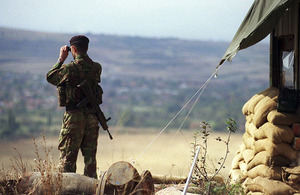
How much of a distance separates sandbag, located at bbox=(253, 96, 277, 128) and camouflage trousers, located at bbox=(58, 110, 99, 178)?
2.49 meters

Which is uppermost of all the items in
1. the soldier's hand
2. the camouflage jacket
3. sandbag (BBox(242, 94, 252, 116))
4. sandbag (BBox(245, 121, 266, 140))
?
the soldier's hand

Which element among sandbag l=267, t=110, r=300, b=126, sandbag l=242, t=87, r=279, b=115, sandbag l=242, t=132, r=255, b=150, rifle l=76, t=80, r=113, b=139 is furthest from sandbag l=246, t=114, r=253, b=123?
rifle l=76, t=80, r=113, b=139

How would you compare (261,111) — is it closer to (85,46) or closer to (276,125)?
(276,125)

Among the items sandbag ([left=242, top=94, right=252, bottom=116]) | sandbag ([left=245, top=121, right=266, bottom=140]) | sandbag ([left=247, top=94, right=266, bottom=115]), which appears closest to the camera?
sandbag ([left=245, top=121, right=266, bottom=140])

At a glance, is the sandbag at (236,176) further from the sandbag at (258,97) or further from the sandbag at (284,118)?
the sandbag at (284,118)

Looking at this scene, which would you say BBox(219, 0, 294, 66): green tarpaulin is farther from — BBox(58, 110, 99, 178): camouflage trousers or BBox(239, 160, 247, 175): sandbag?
BBox(58, 110, 99, 178): camouflage trousers

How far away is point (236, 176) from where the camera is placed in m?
8.55

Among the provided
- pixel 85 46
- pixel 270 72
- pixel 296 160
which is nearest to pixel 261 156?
pixel 296 160

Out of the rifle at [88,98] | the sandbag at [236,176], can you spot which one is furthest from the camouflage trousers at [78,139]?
the sandbag at [236,176]

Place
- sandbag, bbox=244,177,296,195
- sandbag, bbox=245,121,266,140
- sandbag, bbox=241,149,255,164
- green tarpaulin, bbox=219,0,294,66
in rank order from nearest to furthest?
sandbag, bbox=244,177,296,195 → green tarpaulin, bbox=219,0,294,66 → sandbag, bbox=245,121,266,140 → sandbag, bbox=241,149,255,164

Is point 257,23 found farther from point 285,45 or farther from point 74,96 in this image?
point 74,96

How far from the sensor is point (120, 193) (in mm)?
6789

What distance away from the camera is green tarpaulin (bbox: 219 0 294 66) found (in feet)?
24.2

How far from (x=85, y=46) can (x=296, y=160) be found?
11.7 feet
